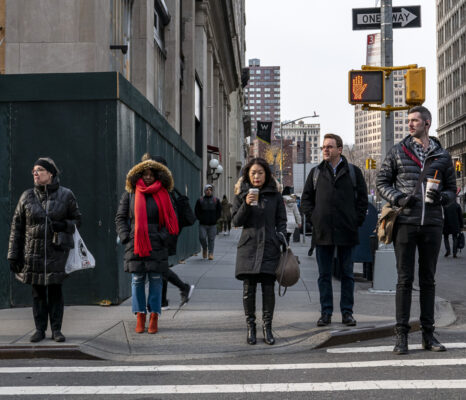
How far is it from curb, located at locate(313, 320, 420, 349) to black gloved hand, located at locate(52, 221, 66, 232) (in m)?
2.80

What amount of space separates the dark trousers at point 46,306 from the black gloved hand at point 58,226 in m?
0.59

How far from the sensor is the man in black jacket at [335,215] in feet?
23.6

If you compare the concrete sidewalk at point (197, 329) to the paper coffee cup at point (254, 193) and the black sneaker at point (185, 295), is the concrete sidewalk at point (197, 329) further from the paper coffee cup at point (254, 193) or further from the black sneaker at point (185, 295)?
the paper coffee cup at point (254, 193)

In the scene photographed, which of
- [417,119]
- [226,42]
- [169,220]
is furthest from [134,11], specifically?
[226,42]

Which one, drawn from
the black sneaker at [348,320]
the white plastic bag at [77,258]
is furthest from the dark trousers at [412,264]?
the white plastic bag at [77,258]

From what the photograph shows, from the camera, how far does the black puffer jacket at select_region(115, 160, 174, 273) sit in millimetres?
6898

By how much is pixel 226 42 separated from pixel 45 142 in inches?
1275

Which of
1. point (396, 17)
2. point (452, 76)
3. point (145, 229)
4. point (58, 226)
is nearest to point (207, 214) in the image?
point (396, 17)

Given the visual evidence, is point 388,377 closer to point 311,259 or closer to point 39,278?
point 39,278

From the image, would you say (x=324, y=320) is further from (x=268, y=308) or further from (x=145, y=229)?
Result: (x=145, y=229)

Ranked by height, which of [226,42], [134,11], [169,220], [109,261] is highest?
[226,42]

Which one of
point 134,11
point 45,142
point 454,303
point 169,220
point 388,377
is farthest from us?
point 134,11

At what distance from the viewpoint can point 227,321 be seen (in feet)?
24.8

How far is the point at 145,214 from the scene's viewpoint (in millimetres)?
6906
